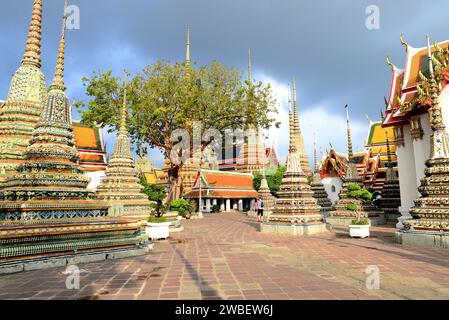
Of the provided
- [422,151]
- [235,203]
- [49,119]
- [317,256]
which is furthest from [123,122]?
[235,203]

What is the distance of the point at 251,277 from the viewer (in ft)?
18.6

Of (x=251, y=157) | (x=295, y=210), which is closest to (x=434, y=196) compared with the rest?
(x=295, y=210)

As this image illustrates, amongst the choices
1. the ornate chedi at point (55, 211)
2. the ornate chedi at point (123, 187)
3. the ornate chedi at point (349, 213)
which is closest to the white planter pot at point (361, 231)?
the ornate chedi at point (349, 213)

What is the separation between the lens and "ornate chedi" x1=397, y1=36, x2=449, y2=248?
909 cm

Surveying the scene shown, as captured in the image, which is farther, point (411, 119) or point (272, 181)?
point (272, 181)

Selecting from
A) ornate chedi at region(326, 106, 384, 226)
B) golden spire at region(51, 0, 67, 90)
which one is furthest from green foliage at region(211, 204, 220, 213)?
golden spire at region(51, 0, 67, 90)

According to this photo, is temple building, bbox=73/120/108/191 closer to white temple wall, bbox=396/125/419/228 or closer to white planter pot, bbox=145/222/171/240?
white planter pot, bbox=145/222/171/240

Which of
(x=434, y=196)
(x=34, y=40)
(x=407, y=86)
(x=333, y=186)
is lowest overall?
(x=434, y=196)

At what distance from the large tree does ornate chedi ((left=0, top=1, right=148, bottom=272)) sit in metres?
14.4

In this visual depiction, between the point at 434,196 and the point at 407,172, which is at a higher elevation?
the point at 407,172

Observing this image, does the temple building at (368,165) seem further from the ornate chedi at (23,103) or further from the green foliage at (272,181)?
the ornate chedi at (23,103)

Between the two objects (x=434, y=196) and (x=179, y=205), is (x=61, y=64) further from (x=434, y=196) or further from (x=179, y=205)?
(x=179, y=205)

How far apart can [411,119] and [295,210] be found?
7.13m
